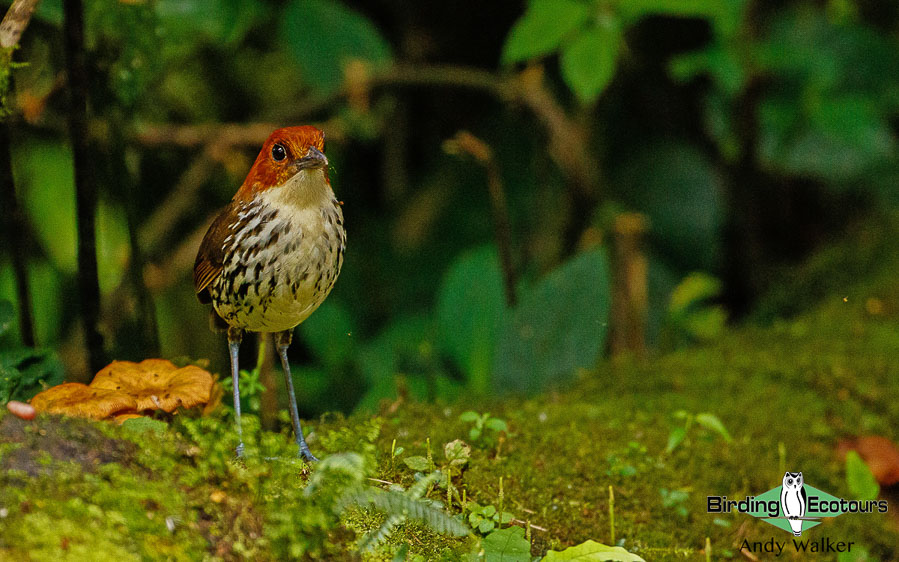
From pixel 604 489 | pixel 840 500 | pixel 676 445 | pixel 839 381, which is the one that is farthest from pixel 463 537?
pixel 839 381

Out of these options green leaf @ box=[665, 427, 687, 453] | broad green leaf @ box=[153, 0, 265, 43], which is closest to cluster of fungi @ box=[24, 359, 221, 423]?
green leaf @ box=[665, 427, 687, 453]

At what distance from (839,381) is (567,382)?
49.5 inches

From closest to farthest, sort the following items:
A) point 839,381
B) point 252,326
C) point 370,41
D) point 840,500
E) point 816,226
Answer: point 252,326 → point 840,500 → point 839,381 → point 370,41 → point 816,226

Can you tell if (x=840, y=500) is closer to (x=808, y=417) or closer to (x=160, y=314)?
(x=808, y=417)

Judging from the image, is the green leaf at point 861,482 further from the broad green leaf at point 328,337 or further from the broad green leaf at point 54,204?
the broad green leaf at point 54,204

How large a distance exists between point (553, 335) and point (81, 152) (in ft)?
7.50

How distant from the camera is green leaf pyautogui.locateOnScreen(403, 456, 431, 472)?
2191 millimetres

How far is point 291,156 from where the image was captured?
190cm

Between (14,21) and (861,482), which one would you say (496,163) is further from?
(14,21)

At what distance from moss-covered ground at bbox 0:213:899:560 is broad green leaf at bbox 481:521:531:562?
0.05 m

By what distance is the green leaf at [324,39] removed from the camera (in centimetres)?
470

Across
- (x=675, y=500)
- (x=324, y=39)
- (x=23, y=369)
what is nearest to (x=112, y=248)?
(x=324, y=39)

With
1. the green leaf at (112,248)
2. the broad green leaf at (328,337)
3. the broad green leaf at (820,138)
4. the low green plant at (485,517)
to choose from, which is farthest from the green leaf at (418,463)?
the broad green leaf at (820,138)

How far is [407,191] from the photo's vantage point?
6031mm
